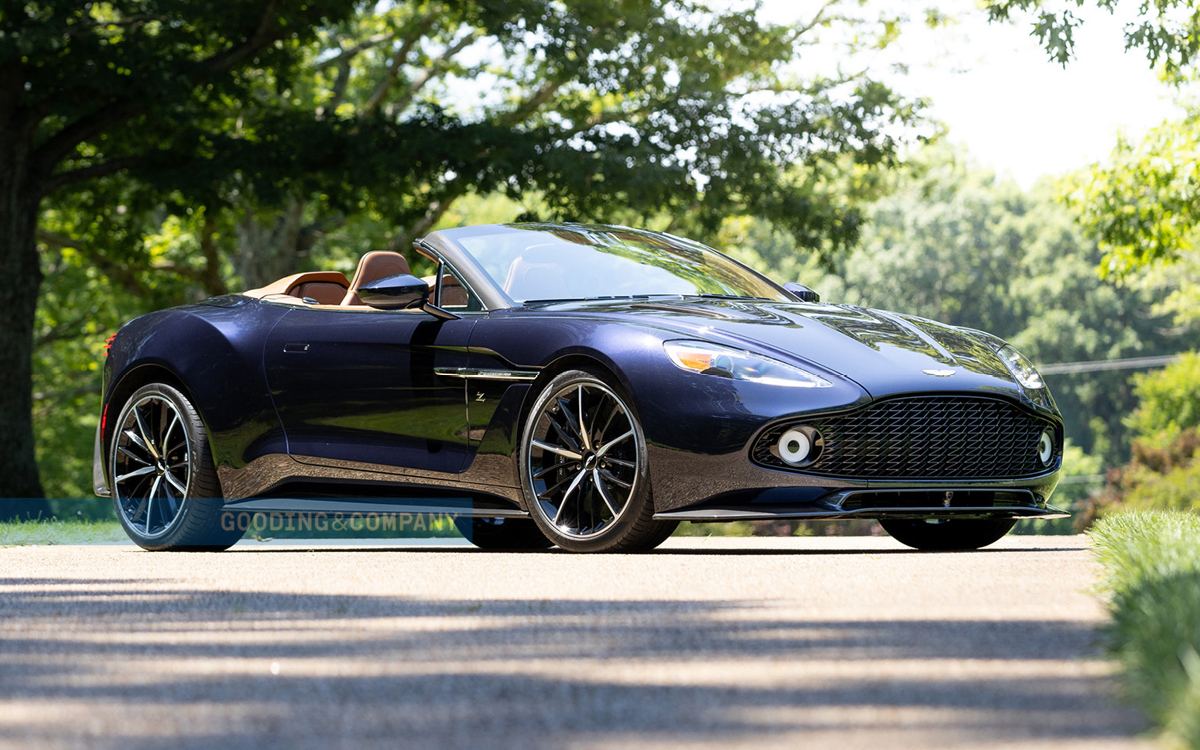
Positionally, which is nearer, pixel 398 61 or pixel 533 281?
pixel 533 281

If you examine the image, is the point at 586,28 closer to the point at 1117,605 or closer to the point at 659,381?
the point at 659,381

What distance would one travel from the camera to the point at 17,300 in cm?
1705

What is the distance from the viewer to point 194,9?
679 inches

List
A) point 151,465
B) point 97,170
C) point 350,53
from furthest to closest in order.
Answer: point 350,53
point 97,170
point 151,465

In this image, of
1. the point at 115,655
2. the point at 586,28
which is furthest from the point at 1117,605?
the point at 586,28

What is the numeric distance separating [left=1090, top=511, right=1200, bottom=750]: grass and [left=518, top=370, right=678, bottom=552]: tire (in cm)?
174

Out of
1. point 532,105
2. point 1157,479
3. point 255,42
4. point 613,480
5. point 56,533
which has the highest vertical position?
point 532,105

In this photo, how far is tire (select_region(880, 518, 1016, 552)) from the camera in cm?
677

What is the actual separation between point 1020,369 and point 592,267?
Answer: 6.40 feet

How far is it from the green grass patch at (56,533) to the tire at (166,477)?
3.99ft

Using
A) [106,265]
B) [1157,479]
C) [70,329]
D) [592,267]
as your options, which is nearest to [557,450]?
[592,267]

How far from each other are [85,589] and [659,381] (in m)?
2.19

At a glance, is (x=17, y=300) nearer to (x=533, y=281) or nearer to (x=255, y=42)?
(x=255, y=42)

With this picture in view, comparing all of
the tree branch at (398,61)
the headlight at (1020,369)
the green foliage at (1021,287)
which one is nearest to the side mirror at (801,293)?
the headlight at (1020,369)
